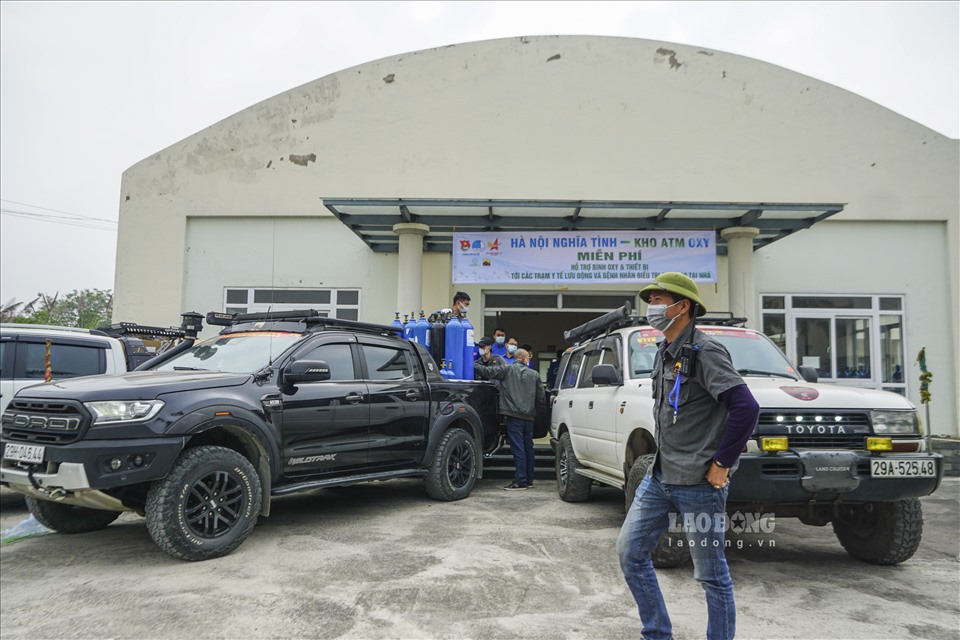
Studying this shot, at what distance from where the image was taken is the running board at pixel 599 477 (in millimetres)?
6167

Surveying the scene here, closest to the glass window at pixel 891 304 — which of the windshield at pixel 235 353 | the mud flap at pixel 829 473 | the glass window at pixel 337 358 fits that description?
the mud flap at pixel 829 473

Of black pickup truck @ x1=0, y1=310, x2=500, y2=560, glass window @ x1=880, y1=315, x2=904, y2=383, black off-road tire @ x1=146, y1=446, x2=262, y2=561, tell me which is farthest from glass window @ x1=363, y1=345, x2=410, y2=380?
glass window @ x1=880, y1=315, x2=904, y2=383

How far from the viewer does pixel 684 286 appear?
342 centimetres

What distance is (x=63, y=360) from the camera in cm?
741

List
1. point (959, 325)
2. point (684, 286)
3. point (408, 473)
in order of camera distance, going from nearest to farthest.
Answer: point (684, 286)
point (408, 473)
point (959, 325)

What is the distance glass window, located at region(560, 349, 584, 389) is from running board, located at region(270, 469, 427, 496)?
224 centimetres

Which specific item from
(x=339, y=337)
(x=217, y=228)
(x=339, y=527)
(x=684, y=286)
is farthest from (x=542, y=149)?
(x=684, y=286)

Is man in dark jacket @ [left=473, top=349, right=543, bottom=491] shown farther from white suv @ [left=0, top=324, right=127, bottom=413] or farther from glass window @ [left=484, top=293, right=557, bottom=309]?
glass window @ [left=484, top=293, right=557, bottom=309]

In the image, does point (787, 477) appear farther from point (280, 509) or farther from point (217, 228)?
point (217, 228)

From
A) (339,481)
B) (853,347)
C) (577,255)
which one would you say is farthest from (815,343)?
(339,481)

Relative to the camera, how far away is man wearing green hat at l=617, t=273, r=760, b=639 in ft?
9.93

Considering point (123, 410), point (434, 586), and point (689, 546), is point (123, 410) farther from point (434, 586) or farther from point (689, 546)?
point (689, 546)

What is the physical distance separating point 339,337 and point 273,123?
31.7ft

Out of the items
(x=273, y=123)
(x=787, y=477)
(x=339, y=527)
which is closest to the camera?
(x=787, y=477)
